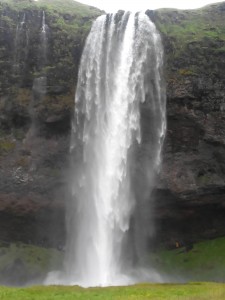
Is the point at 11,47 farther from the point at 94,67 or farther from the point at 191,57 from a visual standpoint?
the point at 191,57

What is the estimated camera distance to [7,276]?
143 feet

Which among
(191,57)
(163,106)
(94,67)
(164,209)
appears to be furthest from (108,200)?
(191,57)

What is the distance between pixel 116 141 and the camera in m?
44.5

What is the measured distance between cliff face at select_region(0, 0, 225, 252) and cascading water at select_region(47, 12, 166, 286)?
122 centimetres

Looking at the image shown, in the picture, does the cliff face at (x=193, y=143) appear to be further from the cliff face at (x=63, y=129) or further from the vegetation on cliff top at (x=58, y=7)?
the vegetation on cliff top at (x=58, y=7)

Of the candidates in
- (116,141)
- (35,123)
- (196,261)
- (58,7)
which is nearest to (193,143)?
(116,141)

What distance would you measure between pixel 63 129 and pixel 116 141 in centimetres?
601

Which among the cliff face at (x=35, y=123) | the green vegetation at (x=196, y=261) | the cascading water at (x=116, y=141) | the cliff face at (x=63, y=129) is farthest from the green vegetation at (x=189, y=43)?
the green vegetation at (x=196, y=261)

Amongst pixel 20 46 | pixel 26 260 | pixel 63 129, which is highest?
pixel 20 46

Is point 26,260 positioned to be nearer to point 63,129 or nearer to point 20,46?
point 63,129

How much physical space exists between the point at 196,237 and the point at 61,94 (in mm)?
20162

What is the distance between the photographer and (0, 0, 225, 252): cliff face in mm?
45375

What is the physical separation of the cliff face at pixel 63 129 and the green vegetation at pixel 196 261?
121cm

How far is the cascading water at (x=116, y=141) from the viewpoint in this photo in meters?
43.3
